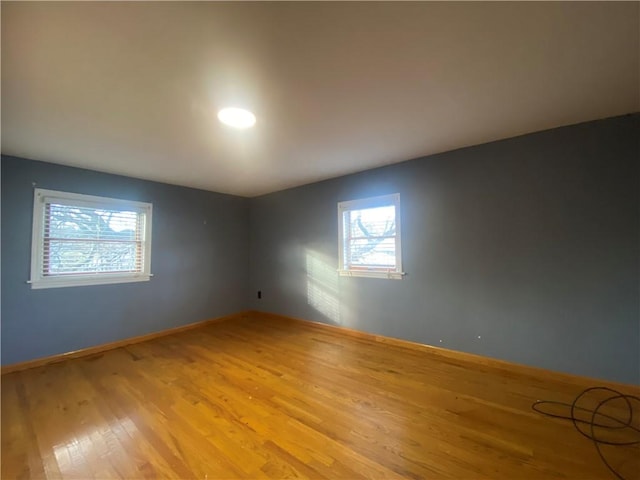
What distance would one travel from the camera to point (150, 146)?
9.14 ft

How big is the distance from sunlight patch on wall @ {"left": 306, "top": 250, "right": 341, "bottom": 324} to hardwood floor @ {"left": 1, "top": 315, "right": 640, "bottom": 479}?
3.39 ft

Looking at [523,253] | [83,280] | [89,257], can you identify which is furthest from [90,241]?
[523,253]

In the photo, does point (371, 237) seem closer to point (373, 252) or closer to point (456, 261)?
point (373, 252)

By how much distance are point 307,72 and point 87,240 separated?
352cm

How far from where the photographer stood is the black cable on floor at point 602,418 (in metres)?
1.71

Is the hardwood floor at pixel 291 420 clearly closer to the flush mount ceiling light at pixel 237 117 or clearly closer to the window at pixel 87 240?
the window at pixel 87 240

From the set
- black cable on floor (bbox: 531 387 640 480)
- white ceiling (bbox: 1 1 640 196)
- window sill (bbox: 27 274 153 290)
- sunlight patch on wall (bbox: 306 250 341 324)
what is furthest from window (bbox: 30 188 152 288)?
black cable on floor (bbox: 531 387 640 480)

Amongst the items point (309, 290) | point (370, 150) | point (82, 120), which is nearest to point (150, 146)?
point (82, 120)

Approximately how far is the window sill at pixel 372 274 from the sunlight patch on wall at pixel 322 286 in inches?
7.5

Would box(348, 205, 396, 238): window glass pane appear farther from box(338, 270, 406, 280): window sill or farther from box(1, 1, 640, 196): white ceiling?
box(1, 1, 640, 196): white ceiling

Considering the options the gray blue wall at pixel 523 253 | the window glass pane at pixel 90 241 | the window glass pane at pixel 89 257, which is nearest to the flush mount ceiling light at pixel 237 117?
the gray blue wall at pixel 523 253

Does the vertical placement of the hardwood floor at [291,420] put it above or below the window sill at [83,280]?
below

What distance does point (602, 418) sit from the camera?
194 cm

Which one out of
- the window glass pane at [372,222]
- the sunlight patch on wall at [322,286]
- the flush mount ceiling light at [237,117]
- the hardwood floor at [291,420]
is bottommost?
the hardwood floor at [291,420]
